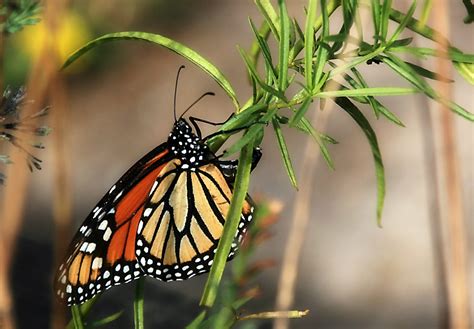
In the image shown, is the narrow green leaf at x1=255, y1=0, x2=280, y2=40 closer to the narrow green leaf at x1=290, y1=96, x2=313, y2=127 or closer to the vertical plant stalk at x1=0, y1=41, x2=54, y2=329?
the narrow green leaf at x1=290, y1=96, x2=313, y2=127

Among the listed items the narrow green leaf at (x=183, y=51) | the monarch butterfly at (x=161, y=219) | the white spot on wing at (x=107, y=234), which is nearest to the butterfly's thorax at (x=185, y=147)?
the monarch butterfly at (x=161, y=219)

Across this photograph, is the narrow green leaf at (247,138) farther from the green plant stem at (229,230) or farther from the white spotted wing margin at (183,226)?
the white spotted wing margin at (183,226)

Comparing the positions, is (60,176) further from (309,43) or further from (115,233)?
(115,233)

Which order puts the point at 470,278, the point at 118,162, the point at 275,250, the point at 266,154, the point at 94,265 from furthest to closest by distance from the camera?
1. the point at 118,162
2. the point at 266,154
3. the point at 275,250
4. the point at 470,278
5. the point at 94,265

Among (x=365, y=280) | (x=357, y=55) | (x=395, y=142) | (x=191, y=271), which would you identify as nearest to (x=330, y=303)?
(x=365, y=280)

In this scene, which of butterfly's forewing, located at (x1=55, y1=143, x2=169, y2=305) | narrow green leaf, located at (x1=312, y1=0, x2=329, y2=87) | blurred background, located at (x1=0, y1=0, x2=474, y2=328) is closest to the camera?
narrow green leaf, located at (x1=312, y1=0, x2=329, y2=87)

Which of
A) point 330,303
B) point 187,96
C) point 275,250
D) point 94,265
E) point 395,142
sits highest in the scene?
point 187,96

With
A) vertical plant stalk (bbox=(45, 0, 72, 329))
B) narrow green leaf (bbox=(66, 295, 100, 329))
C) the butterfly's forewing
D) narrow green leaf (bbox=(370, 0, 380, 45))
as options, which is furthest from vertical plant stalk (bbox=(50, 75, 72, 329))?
the butterfly's forewing

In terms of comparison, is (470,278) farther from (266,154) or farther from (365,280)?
(266,154)

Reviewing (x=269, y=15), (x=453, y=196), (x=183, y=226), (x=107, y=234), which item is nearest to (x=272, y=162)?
(x=183, y=226)
